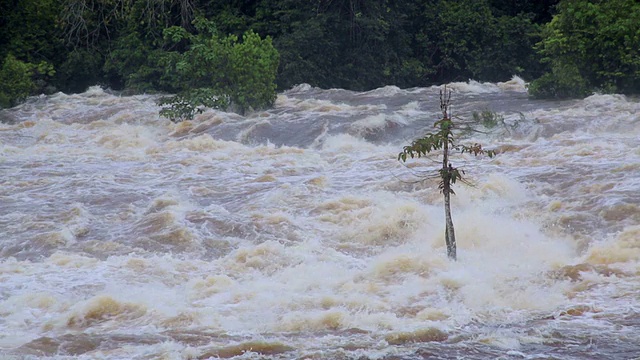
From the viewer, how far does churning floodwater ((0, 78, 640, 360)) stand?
7.35m

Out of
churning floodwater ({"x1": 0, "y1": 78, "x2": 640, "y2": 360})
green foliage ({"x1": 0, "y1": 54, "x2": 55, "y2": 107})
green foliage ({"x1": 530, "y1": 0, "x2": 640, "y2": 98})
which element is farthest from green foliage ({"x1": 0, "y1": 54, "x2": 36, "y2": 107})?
green foliage ({"x1": 530, "y1": 0, "x2": 640, "y2": 98})

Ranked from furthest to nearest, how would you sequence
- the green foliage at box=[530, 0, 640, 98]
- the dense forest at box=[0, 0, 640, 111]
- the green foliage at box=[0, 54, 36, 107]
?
1. the dense forest at box=[0, 0, 640, 111]
2. the green foliage at box=[0, 54, 36, 107]
3. the green foliage at box=[530, 0, 640, 98]

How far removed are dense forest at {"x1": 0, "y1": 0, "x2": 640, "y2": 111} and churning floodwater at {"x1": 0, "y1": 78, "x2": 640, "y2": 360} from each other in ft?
Result: 16.3

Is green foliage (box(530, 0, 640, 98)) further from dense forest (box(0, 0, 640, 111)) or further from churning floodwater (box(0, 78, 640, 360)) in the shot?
dense forest (box(0, 0, 640, 111))

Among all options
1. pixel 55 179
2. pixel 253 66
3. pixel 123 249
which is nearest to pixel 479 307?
pixel 123 249

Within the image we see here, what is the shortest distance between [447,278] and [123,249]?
3.62 m

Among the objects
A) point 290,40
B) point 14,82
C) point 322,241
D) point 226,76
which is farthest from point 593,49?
point 14,82

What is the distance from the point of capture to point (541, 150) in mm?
13211

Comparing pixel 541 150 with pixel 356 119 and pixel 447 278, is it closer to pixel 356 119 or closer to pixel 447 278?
pixel 356 119

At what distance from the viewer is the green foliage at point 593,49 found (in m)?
17.0

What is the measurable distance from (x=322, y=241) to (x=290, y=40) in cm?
1204

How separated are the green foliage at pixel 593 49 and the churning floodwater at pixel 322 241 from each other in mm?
865

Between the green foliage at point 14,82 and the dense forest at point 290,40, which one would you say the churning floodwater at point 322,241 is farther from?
the dense forest at point 290,40

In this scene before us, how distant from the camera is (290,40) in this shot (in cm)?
2158
